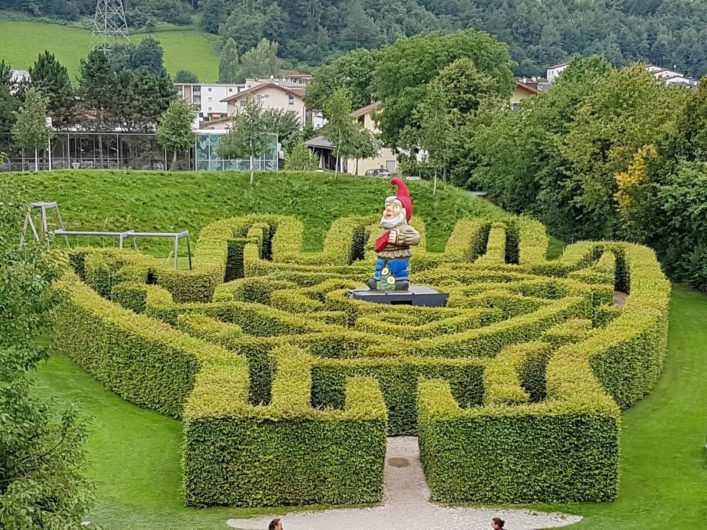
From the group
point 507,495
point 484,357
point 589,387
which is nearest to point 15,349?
point 507,495

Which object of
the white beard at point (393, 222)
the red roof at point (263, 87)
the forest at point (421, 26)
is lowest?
the white beard at point (393, 222)

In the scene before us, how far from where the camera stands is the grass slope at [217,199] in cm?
5184

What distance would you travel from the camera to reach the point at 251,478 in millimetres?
20125

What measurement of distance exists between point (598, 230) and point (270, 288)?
22608mm

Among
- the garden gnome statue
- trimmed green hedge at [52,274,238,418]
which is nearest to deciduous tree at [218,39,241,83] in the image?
the garden gnome statue

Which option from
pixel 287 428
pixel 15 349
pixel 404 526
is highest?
pixel 15 349

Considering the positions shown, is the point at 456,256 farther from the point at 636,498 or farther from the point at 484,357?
the point at 636,498

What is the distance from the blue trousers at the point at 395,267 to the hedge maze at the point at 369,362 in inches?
62.2

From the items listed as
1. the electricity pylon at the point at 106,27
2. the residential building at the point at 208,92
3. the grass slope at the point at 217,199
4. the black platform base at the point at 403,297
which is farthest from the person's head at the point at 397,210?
the residential building at the point at 208,92

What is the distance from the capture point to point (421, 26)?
522ft

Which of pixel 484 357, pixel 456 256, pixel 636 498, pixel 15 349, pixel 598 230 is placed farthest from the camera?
pixel 598 230

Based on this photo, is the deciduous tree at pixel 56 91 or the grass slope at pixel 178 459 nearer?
the grass slope at pixel 178 459

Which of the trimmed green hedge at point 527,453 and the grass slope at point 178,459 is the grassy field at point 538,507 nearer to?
the grass slope at point 178,459

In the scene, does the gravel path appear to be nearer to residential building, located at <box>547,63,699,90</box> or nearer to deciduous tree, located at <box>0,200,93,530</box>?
deciduous tree, located at <box>0,200,93,530</box>
